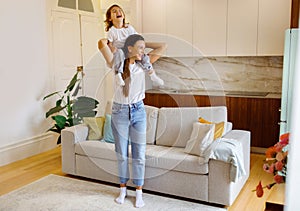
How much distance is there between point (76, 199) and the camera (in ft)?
9.78

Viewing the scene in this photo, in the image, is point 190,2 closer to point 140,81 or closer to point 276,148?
point 140,81

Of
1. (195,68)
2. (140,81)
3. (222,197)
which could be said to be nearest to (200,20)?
(195,68)

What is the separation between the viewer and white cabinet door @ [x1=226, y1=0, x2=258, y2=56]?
4.33 meters

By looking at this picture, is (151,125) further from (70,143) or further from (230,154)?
(230,154)

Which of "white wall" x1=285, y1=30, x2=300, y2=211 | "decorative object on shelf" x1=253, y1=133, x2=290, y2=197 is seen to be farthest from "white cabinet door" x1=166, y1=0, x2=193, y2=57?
"white wall" x1=285, y1=30, x2=300, y2=211

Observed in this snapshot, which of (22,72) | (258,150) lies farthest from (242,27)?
(22,72)

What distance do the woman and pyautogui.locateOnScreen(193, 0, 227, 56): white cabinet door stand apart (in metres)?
2.19

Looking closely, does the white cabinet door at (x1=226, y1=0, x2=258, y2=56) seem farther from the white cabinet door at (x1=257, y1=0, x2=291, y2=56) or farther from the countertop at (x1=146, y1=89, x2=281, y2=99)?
the countertop at (x1=146, y1=89, x2=281, y2=99)

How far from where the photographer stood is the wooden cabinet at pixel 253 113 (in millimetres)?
4133

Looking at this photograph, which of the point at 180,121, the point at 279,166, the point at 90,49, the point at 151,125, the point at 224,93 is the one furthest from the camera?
the point at 90,49

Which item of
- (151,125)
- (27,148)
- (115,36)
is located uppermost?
(115,36)

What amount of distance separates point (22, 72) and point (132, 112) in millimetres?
2259

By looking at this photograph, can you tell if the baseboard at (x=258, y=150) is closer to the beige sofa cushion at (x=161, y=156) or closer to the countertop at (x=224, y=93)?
the countertop at (x=224, y=93)

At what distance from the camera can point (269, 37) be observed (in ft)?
14.0
